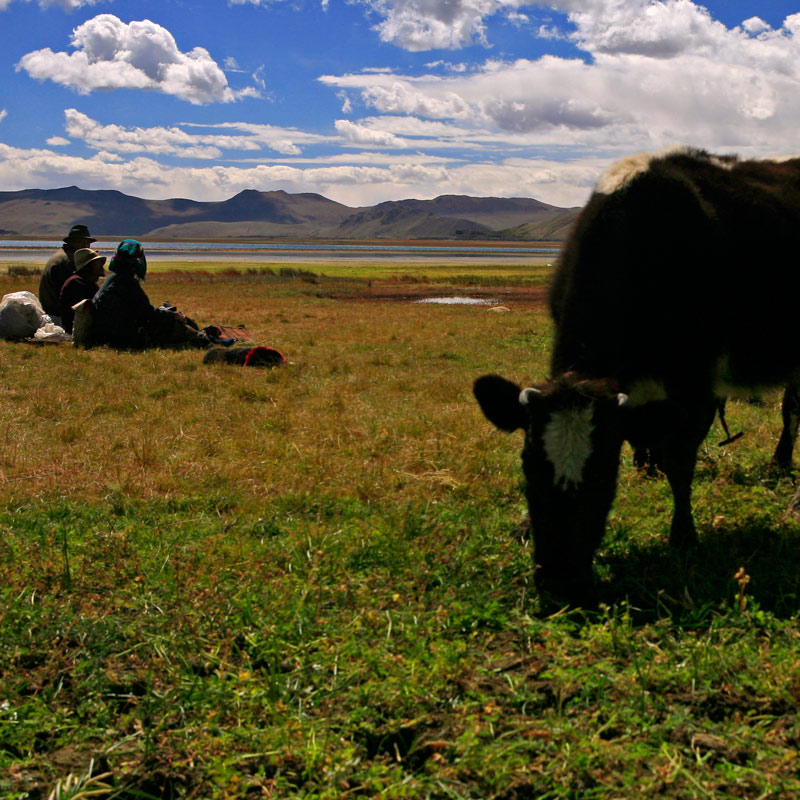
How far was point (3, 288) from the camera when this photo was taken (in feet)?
91.2

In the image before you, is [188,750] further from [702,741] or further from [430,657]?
[702,741]

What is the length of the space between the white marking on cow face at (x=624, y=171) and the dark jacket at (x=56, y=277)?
12985 mm

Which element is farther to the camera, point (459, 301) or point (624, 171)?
point (459, 301)

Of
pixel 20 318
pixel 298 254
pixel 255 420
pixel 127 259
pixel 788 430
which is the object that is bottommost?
pixel 255 420

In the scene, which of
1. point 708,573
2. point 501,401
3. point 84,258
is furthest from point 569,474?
point 84,258

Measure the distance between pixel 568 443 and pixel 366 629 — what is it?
1537 mm

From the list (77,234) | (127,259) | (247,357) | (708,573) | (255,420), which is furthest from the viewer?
(77,234)

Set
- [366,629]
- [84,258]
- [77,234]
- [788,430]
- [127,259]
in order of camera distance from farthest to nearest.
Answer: [77,234] → [84,258] → [127,259] → [788,430] → [366,629]

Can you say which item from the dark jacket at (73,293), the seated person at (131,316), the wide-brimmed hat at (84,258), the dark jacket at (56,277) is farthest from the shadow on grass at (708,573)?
the dark jacket at (56,277)

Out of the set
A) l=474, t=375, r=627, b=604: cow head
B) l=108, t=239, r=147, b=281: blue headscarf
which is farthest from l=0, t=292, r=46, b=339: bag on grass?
l=474, t=375, r=627, b=604: cow head

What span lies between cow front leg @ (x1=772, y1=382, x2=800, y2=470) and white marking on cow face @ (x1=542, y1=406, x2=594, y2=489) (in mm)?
3765

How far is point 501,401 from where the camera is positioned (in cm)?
476

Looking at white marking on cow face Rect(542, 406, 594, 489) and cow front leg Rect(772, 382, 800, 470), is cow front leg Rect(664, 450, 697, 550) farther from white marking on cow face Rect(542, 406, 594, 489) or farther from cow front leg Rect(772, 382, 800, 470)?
cow front leg Rect(772, 382, 800, 470)

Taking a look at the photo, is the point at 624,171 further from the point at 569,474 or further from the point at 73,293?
the point at 73,293
